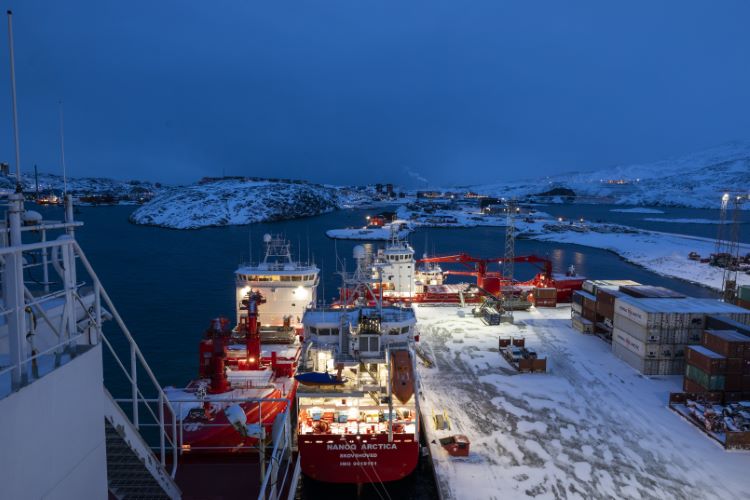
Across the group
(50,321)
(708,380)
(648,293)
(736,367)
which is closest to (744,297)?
(648,293)

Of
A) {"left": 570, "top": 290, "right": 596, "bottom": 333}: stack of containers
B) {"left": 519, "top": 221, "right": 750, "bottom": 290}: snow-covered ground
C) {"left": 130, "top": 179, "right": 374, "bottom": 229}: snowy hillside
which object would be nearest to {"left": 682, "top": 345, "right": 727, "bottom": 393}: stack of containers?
{"left": 570, "top": 290, "right": 596, "bottom": 333}: stack of containers

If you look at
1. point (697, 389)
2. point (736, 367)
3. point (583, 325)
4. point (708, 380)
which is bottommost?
point (697, 389)

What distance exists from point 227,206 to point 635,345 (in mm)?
143124

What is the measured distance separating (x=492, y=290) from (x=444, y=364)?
18476mm

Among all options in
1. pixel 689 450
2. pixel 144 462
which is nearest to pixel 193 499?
pixel 144 462

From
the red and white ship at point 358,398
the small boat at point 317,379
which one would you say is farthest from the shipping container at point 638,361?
the small boat at point 317,379

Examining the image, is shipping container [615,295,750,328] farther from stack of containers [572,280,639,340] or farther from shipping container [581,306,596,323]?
shipping container [581,306,596,323]

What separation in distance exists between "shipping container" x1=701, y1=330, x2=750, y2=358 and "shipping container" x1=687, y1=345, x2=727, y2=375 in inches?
10.8

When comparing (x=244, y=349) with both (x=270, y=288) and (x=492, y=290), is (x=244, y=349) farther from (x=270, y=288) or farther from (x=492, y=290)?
(x=492, y=290)

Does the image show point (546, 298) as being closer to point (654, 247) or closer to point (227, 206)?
point (654, 247)

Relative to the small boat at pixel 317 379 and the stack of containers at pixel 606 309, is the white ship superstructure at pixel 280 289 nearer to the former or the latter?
the small boat at pixel 317 379

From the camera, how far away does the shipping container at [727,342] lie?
802 inches

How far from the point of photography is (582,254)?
8662 cm

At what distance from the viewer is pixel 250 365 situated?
939 inches
